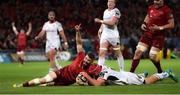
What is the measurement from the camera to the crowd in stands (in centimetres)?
3859

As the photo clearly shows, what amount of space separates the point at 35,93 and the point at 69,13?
→ 2999cm

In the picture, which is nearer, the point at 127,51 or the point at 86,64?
the point at 86,64

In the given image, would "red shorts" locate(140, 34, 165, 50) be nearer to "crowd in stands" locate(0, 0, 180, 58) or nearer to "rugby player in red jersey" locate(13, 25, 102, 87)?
"rugby player in red jersey" locate(13, 25, 102, 87)

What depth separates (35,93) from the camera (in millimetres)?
13094

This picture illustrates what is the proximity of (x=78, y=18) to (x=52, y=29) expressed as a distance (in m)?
21.3

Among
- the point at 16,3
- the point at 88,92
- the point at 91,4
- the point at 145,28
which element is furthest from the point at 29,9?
the point at 88,92

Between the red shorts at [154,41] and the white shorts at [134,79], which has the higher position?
the red shorts at [154,41]

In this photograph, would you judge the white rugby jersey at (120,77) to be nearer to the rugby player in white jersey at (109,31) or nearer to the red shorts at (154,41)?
the red shorts at (154,41)

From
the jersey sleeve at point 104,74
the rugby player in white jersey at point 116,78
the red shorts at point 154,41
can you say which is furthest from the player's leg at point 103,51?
the jersey sleeve at point 104,74

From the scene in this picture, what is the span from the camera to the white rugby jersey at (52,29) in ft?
68.9

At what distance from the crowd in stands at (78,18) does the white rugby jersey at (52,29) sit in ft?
53.8

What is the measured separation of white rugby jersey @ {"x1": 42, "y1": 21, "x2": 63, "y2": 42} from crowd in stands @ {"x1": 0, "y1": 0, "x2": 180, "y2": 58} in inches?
646

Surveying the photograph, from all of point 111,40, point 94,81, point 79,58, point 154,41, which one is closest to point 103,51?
point 111,40

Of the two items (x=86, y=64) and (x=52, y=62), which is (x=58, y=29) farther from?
(x=86, y=64)
